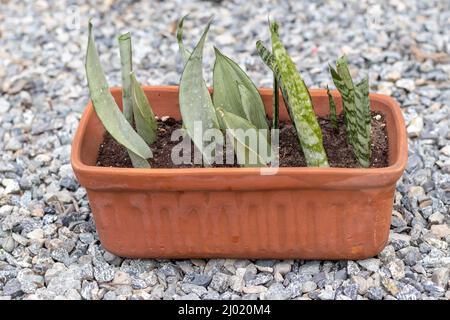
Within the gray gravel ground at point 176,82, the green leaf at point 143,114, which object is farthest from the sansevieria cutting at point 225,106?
the gray gravel ground at point 176,82

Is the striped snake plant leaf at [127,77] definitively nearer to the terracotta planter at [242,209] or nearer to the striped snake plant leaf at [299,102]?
the terracotta planter at [242,209]

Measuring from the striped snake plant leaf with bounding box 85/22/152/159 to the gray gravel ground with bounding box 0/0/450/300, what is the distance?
26 centimetres

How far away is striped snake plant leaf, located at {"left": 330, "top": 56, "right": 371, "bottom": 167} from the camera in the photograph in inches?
55.9

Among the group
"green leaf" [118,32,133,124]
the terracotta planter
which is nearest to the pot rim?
the terracotta planter

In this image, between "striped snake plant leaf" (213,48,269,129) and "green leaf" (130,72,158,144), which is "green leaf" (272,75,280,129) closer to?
"striped snake plant leaf" (213,48,269,129)

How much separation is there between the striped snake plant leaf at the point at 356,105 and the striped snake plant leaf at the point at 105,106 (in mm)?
393

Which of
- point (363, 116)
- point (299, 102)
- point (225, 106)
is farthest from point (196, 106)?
point (363, 116)

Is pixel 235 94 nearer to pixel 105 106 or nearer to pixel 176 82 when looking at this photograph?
pixel 105 106

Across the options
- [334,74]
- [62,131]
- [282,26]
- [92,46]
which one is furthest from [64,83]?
[334,74]

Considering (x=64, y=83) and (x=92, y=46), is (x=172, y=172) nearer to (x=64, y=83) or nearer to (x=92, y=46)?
(x=92, y=46)

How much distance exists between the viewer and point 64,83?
89.4 inches

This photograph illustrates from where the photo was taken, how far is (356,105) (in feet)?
4.67

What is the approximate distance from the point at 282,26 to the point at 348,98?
3.65ft

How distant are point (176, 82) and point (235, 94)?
761 mm
